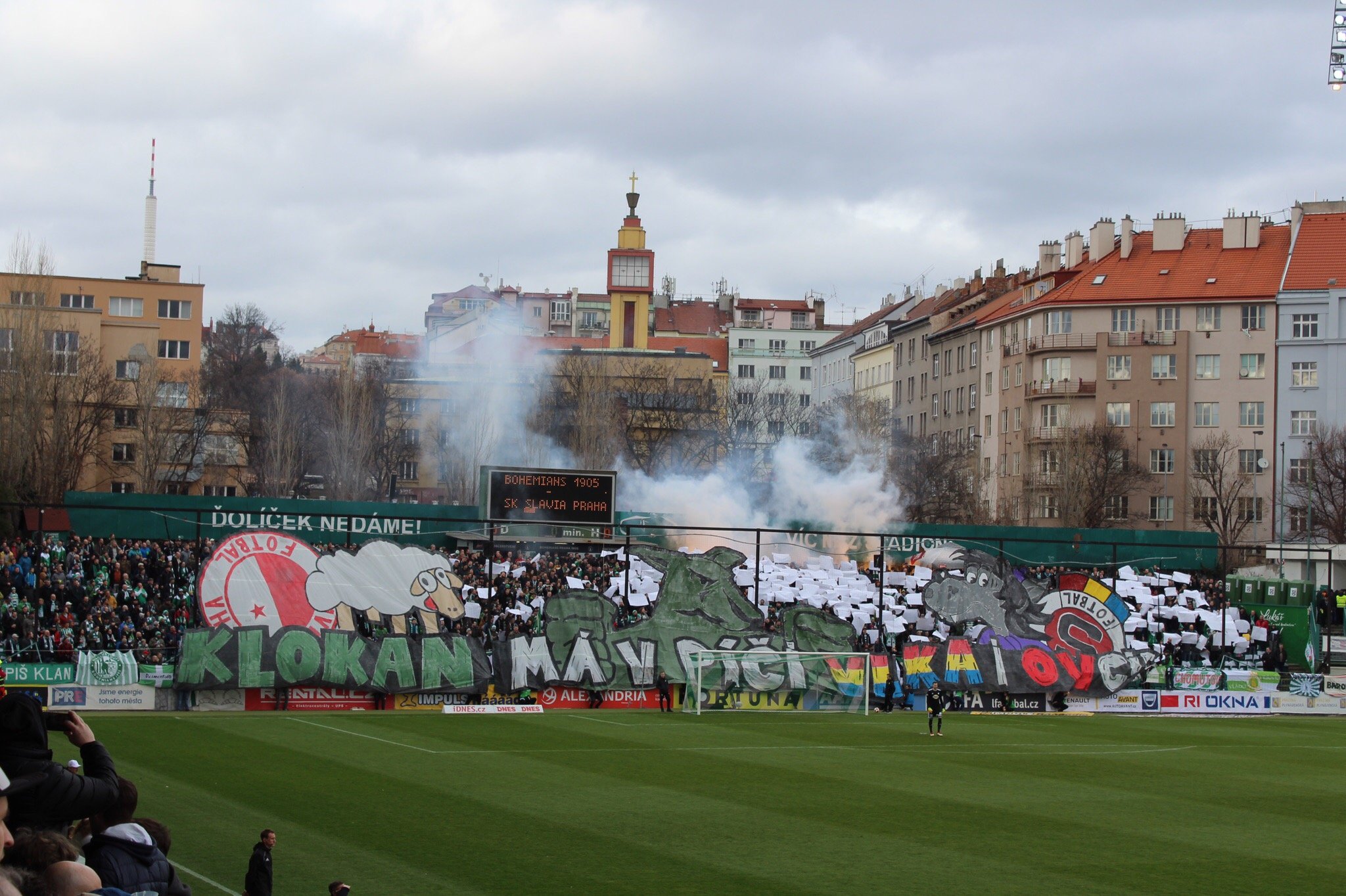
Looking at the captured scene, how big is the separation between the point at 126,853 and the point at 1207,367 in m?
102

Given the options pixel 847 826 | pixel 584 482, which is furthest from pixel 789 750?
pixel 584 482

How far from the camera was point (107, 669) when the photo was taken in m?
37.9

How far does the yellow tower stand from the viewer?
443ft

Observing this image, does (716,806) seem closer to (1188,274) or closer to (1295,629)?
(1295,629)

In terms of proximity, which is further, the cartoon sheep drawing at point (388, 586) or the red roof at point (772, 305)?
the red roof at point (772, 305)

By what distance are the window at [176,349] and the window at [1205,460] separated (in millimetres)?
71343

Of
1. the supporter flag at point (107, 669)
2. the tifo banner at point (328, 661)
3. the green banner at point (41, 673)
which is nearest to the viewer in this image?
the green banner at point (41, 673)

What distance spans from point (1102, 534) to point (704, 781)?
52959mm

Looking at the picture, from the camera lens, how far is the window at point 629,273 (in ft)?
443

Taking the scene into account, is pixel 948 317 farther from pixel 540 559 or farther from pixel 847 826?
pixel 847 826

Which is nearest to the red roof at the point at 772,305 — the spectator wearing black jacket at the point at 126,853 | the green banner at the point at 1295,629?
the green banner at the point at 1295,629

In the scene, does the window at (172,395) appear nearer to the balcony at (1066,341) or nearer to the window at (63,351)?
the window at (63,351)

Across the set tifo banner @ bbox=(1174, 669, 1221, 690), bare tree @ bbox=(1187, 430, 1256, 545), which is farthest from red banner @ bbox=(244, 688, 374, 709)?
bare tree @ bbox=(1187, 430, 1256, 545)

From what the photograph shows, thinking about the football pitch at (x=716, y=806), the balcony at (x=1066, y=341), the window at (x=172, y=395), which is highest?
the balcony at (x=1066, y=341)
